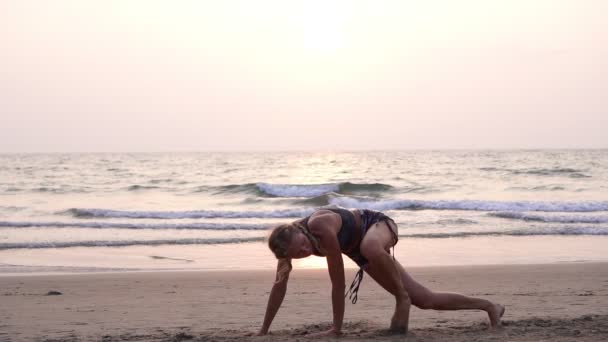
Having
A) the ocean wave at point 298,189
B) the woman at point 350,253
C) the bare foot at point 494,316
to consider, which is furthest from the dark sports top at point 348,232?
the ocean wave at point 298,189

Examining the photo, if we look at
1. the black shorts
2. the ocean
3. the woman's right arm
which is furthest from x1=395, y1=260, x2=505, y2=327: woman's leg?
the ocean

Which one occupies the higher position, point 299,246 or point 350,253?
point 299,246

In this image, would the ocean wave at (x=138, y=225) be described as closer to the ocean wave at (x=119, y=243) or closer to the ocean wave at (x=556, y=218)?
the ocean wave at (x=119, y=243)

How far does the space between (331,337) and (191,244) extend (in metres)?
8.87

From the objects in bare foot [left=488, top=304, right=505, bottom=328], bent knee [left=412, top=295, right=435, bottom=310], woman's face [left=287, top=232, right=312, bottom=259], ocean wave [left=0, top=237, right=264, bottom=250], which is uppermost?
woman's face [left=287, top=232, right=312, bottom=259]

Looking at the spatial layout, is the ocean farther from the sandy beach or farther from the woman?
the woman

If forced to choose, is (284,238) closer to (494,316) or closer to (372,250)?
(372,250)

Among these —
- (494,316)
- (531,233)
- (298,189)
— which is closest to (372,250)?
(494,316)

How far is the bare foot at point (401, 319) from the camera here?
5424 millimetres

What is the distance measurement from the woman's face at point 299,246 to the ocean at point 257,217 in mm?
6092

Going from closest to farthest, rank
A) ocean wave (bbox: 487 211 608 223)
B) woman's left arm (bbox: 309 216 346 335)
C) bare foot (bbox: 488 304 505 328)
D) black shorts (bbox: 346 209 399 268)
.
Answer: woman's left arm (bbox: 309 216 346 335)
black shorts (bbox: 346 209 399 268)
bare foot (bbox: 488 304 505 328)
ocean wave (bbox: 487 211 608 223)

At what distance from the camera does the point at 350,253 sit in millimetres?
5188

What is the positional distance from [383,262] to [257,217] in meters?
15.3

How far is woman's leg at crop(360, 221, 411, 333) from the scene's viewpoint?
5.08 metres
